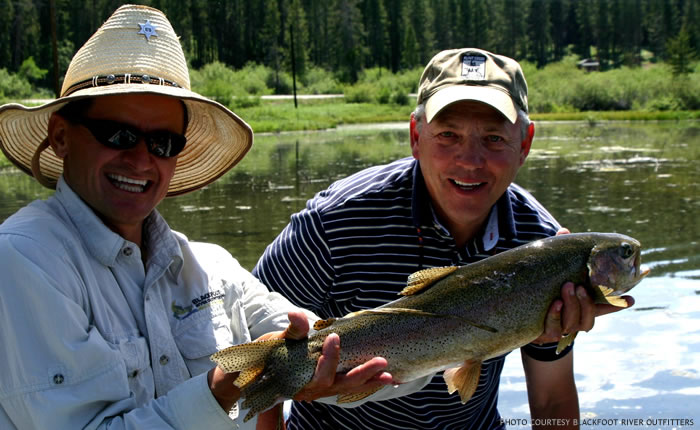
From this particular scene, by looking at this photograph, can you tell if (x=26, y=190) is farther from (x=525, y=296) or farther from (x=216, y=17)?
(x=216, y=17)

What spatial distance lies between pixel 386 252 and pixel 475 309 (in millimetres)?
718

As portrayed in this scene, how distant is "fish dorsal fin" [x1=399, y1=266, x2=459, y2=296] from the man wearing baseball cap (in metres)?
0.45

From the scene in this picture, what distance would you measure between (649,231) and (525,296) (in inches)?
377

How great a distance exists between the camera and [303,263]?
11.6 ft

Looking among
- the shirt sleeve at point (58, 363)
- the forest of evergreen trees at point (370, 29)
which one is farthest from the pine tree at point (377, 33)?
the shirt sleeve at point (58, 363)

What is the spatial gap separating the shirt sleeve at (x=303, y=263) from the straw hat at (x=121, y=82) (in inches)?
23.2

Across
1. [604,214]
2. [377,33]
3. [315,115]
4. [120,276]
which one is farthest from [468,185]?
[377,33]

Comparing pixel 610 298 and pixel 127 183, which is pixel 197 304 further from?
pixel 610 298

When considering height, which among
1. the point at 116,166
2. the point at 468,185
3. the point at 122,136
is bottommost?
the point at 468,185

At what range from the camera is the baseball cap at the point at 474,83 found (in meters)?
3.24

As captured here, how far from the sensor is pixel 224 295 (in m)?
2.81

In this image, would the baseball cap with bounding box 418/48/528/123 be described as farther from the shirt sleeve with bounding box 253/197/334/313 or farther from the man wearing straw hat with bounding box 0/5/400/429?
the man wearing straw hat with bounding box 0/5/400/429

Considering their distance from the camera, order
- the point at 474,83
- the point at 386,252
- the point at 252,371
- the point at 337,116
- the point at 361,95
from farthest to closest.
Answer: the point at 361,95 → the point at 337,116 → the point at 386,252 → the point at 474,83 → the point at 252,371

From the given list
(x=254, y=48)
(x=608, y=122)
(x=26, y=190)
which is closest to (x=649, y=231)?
(x=26, y=190)
